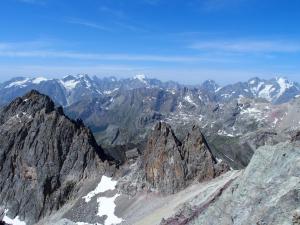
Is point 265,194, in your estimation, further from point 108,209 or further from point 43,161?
point 43,161

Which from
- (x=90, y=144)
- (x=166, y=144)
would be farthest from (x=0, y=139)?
(x=166, y=144)

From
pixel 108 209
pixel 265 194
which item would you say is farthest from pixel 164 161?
pixel 265 194

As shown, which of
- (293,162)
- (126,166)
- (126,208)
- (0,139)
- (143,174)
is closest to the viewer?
(293,162)

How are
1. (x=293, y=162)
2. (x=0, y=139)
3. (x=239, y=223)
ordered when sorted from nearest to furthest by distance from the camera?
(x=239, y=223)
(x=293, y=162)
(x=0, y=139)

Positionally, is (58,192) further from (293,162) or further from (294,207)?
(294,207)

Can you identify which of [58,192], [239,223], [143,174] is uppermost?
[239,223]

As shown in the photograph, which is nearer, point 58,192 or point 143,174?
point 143,174

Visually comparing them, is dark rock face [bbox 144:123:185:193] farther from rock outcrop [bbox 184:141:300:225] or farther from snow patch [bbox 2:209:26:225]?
rock outcrop [bbox 184:141:300:225]

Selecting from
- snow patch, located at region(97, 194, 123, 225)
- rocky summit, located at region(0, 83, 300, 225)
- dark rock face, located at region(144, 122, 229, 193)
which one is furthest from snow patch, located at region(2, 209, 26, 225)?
dark rock face, located at region(144, 122, 229, 193)
